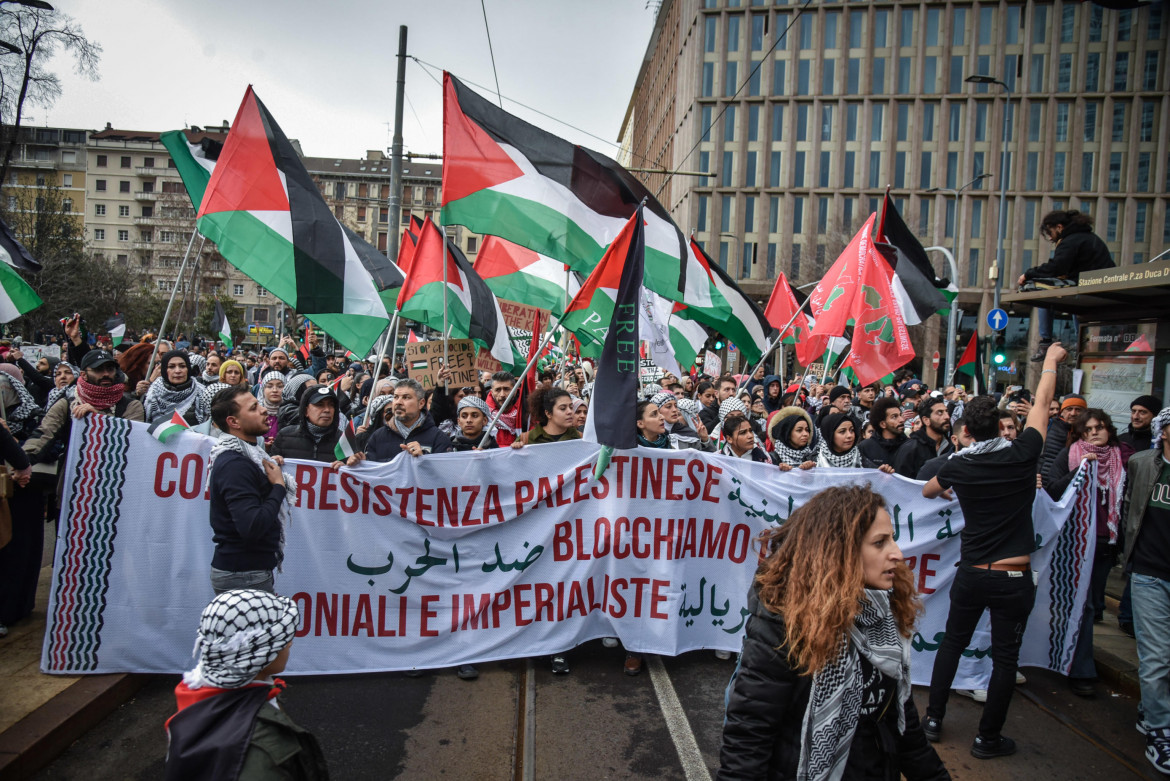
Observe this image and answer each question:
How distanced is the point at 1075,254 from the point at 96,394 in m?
7.97

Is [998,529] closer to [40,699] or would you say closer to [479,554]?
[479,554]

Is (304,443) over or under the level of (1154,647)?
over

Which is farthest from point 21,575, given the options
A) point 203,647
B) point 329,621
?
point 203,647

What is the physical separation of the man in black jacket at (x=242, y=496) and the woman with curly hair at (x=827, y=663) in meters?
2.31

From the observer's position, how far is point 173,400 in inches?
237

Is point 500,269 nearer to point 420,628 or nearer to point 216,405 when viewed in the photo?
point 420,628

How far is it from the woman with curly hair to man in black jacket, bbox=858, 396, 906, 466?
487cm

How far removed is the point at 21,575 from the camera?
4.70 metres

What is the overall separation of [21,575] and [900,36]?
198 feet

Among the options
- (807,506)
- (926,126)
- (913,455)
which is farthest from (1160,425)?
(926,126)

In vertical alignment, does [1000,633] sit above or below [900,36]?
below

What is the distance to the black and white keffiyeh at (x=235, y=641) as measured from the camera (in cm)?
194

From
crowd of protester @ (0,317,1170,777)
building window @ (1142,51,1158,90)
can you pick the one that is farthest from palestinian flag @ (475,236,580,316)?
building window @ (1142,51,1158,90)

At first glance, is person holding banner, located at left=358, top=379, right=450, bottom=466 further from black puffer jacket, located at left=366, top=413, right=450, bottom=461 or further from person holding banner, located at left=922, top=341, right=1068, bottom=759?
person holding banner, located at left=922, top=341, right=1068, bottom=759
